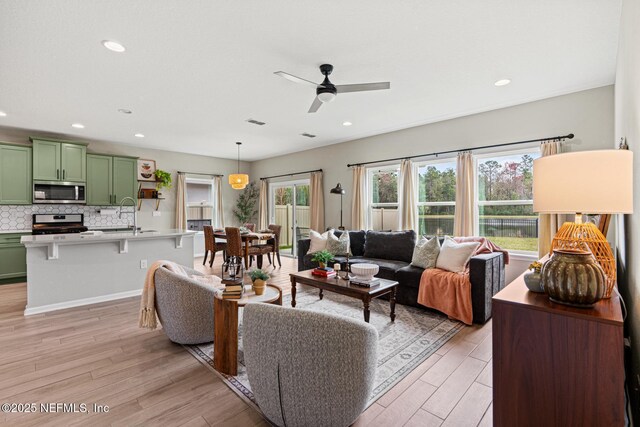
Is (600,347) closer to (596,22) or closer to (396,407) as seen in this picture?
(396,407)

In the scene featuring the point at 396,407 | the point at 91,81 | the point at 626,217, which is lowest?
the point at 396,407

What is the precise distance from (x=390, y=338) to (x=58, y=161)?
6381 millimetres

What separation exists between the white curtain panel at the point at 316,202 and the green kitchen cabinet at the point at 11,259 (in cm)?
529

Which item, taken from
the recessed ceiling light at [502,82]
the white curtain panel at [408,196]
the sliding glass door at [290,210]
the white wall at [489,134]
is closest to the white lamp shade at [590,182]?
the recessed ceiling light at [502,82]

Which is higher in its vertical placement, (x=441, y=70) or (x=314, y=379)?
(x=441, y=70)

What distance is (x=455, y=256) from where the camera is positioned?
11.7 feet

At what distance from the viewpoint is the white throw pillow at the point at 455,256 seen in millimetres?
3493

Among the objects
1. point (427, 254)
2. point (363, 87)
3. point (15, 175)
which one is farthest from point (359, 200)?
point (15, 175)

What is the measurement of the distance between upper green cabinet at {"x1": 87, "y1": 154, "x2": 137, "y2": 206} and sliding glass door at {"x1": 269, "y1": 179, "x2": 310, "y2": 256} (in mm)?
3277

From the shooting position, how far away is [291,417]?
1.62 meters

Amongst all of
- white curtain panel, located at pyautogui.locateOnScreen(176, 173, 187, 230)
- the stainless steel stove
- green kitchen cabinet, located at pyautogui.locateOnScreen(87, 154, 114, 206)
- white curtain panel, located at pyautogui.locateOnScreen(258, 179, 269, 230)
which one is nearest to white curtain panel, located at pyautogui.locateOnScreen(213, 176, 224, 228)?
white curtain panel, located at pyautogui.locateOnScreen(176, 173, 187, 230)

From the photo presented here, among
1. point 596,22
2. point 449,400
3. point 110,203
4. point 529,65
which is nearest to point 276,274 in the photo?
point 110,203

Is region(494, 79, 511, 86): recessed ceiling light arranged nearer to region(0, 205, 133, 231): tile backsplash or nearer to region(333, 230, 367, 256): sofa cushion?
region(333, 230, 367, 256): sofa cushion

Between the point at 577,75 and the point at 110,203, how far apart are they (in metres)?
7.68
